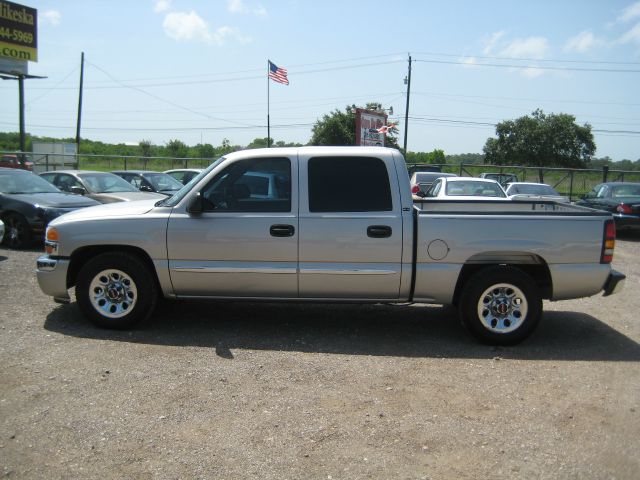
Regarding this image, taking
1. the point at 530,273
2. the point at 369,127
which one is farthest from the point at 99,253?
the point at 369,127

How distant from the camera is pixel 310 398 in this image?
4133 mm

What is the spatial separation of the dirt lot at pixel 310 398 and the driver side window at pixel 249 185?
1360 mm

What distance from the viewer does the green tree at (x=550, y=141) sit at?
56.5 metres

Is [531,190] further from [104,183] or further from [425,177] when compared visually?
[104,183]

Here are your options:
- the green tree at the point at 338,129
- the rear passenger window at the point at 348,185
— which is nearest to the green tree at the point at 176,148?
the green tree at the point at 338,129

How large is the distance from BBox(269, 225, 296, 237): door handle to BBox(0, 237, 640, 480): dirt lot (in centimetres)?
107

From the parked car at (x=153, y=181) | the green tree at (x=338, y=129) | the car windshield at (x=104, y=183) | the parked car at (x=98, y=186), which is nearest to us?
the parked car at (x=98, y=186)

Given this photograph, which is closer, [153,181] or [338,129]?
Result: [153,181]

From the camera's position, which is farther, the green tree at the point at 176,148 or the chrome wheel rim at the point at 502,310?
the green tree at the point at 176,148

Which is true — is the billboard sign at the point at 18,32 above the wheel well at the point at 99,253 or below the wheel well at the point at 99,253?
above

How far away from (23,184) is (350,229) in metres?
8.91

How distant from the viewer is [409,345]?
5.42m

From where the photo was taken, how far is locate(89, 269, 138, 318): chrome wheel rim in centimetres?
556

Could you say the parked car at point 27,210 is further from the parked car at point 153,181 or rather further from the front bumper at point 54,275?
the front bumper at point 54,275
